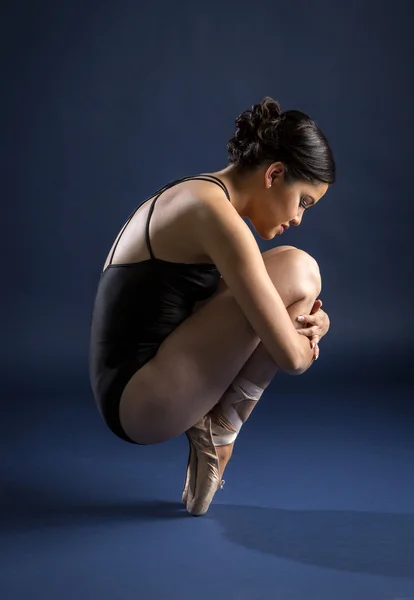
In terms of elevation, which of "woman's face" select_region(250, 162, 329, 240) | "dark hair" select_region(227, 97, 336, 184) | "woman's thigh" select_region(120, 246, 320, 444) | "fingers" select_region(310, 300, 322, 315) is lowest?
"woman's thigh" select_region(120, 246, 320, 444)

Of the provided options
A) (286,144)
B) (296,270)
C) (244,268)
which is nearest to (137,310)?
(244,268)

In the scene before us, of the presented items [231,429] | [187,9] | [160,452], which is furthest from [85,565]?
[187,9]

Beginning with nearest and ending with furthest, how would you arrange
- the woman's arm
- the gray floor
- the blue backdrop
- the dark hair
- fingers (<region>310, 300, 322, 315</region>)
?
the gray floor < the woman's arm < the dark hair < fingers (<region>310, 300, 322, 315</region>) < the blue backdrop

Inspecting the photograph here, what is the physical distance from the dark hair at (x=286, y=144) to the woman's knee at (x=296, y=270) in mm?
201

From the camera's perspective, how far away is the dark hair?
213cm

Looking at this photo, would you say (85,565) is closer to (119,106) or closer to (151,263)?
(151,263)

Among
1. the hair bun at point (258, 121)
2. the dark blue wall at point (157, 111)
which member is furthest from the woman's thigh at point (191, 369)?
the dark blue wall at point (157, 111)

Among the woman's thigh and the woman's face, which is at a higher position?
the woman's face

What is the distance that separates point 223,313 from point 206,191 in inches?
11.9

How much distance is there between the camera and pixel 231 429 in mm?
2266

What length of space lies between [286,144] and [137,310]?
54 cm

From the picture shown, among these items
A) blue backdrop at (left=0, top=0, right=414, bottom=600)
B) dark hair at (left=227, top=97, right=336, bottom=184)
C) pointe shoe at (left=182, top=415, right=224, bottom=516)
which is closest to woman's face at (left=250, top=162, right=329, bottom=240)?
dark hair at (left=227, top=97, right=336, bottom=184)

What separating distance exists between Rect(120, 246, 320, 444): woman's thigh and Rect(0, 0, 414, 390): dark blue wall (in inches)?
66.4

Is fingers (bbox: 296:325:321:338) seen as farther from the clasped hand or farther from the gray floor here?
the gray floor
